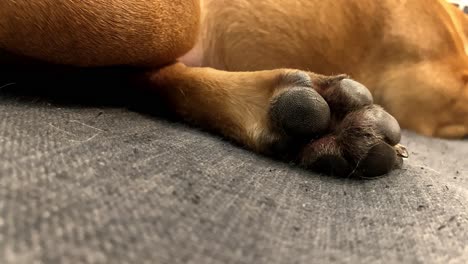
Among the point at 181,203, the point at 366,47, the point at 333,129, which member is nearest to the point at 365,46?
the point at 366,47

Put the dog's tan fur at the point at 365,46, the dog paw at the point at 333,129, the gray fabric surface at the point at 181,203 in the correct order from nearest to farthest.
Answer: the gray fabric surface at the point at 181,203 < the dog paw at the point at 333,129 < the dog's tan fur at the point at 365,46

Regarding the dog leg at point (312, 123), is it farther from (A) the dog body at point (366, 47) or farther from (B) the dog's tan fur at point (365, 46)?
(A) the dog body at point (366, 47)

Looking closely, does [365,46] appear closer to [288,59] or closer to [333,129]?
[288,59]

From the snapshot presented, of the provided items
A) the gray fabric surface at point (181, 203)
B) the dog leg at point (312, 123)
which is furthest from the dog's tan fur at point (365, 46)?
Answer: the gray fabric surface at point (181, 203)

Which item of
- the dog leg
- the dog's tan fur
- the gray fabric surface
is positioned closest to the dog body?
the dog's tan fur

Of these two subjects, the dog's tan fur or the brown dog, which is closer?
the brown dog

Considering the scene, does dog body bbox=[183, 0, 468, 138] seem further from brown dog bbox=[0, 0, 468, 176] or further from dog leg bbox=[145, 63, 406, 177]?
dog leg bbox=[145, 63, 406, 177]

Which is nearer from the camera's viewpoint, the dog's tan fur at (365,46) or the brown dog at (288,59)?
the brown dog at (288,59)

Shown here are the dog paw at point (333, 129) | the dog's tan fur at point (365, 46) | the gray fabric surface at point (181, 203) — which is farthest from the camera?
the dog's tan fur at point (365, 46)

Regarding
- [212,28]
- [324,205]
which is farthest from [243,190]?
[212,28]
